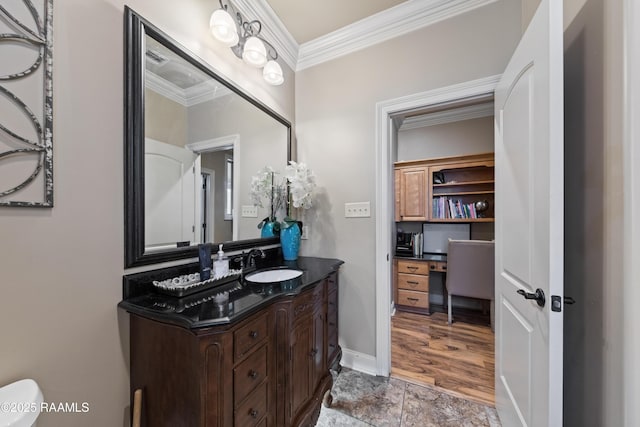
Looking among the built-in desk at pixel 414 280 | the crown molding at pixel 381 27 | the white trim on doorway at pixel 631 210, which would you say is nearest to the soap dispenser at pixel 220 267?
the white trim on doorway at pixel 631 210

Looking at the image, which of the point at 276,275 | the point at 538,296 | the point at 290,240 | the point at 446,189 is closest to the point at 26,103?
the point at 276,275

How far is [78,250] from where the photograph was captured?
2.62 feet

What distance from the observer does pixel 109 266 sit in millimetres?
874

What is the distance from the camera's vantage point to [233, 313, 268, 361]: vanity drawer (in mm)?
813

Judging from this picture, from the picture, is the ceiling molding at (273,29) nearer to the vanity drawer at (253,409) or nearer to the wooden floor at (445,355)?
the vanity drawer at (253,409)

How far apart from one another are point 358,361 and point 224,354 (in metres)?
1.42

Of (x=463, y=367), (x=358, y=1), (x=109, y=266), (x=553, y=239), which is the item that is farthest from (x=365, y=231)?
(x=358, y=1)

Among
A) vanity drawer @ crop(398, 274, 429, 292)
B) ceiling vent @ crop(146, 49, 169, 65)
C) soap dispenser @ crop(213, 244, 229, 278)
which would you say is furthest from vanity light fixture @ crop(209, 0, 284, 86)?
vanity drawer @ crop(398, 274, 429, 292)

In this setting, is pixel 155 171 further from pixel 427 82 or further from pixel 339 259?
pixel 427 82

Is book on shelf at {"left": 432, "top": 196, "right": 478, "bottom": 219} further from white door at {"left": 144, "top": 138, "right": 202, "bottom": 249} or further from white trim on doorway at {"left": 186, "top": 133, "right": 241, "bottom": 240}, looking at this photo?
white door at {"left": 144, "top": 138, "right": 202, "bottom": 249}

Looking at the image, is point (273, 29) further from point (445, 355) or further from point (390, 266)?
point (445, 355)

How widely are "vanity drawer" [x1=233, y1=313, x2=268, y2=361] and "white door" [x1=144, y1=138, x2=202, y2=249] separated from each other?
58 cm

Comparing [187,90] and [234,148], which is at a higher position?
[187,90]

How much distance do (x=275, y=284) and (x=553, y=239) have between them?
45.0 inches
